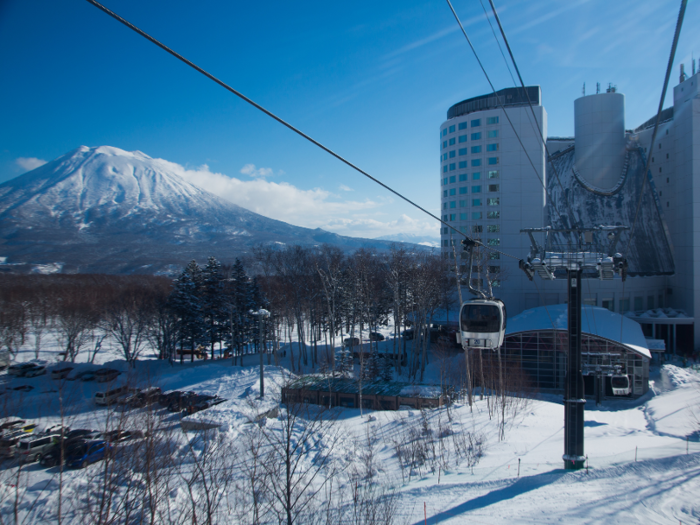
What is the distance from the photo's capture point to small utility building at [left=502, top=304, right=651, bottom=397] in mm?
26031

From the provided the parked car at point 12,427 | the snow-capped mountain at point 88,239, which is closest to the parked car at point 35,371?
the parked car at point 12,427

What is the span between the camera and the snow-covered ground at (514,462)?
8953mm

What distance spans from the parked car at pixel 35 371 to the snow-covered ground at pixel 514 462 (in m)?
2.62

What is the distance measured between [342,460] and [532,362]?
19.8 metres

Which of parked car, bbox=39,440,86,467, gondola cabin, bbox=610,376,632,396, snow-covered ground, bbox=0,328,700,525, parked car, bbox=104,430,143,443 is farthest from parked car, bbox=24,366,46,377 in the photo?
gondola cabin, bbox=610,376,632,396

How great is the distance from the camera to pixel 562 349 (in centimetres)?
2738

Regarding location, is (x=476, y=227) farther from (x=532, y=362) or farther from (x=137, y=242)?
(x=137, y=242)

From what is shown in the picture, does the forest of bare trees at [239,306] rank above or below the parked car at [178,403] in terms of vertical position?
above

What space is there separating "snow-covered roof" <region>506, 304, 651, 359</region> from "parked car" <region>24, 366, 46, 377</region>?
120 ft

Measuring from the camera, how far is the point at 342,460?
575 inches

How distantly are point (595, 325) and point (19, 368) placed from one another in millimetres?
44275

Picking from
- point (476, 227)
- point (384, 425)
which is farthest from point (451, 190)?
point (384, 425)

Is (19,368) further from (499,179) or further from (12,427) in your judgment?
(499,179)

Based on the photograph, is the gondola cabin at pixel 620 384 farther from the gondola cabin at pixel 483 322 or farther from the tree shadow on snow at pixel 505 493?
the gondola cabin at pixel 483 322
